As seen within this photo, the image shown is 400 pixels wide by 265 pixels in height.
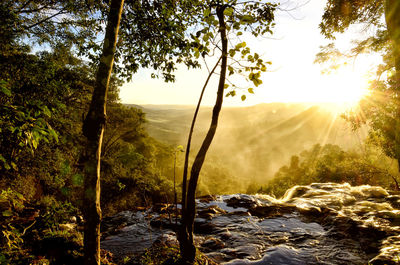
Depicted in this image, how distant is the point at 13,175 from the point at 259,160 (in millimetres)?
137490

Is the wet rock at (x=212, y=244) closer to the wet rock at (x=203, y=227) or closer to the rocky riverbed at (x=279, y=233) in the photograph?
the rocky riverbed at (x=279, y=233)

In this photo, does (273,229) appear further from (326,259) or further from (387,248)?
(387,248)

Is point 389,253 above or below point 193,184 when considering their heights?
below

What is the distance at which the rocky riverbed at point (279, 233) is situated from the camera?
5359 mm

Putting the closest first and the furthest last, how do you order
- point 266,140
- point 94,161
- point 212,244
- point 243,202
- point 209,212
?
point 94,161, point 212,244, point 209,212, point 243,202, point 266,140

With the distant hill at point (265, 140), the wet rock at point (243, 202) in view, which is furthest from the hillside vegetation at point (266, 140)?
the wet rock at point (243, 202)

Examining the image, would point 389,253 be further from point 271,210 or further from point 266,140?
point 266,140

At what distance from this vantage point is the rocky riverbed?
5359mm

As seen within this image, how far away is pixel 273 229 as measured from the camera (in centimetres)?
742

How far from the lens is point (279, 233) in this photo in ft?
23.1

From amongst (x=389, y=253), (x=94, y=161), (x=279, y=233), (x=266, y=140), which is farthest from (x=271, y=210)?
(x=266, y=140)

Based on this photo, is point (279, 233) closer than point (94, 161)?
No

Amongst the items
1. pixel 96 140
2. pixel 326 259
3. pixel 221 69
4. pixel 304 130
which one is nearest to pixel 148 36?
pixel 221 69

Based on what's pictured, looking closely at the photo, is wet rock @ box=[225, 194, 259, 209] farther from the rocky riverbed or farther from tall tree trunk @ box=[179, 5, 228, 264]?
tall tree trunk @ box=[179, 5, 228, 264]
